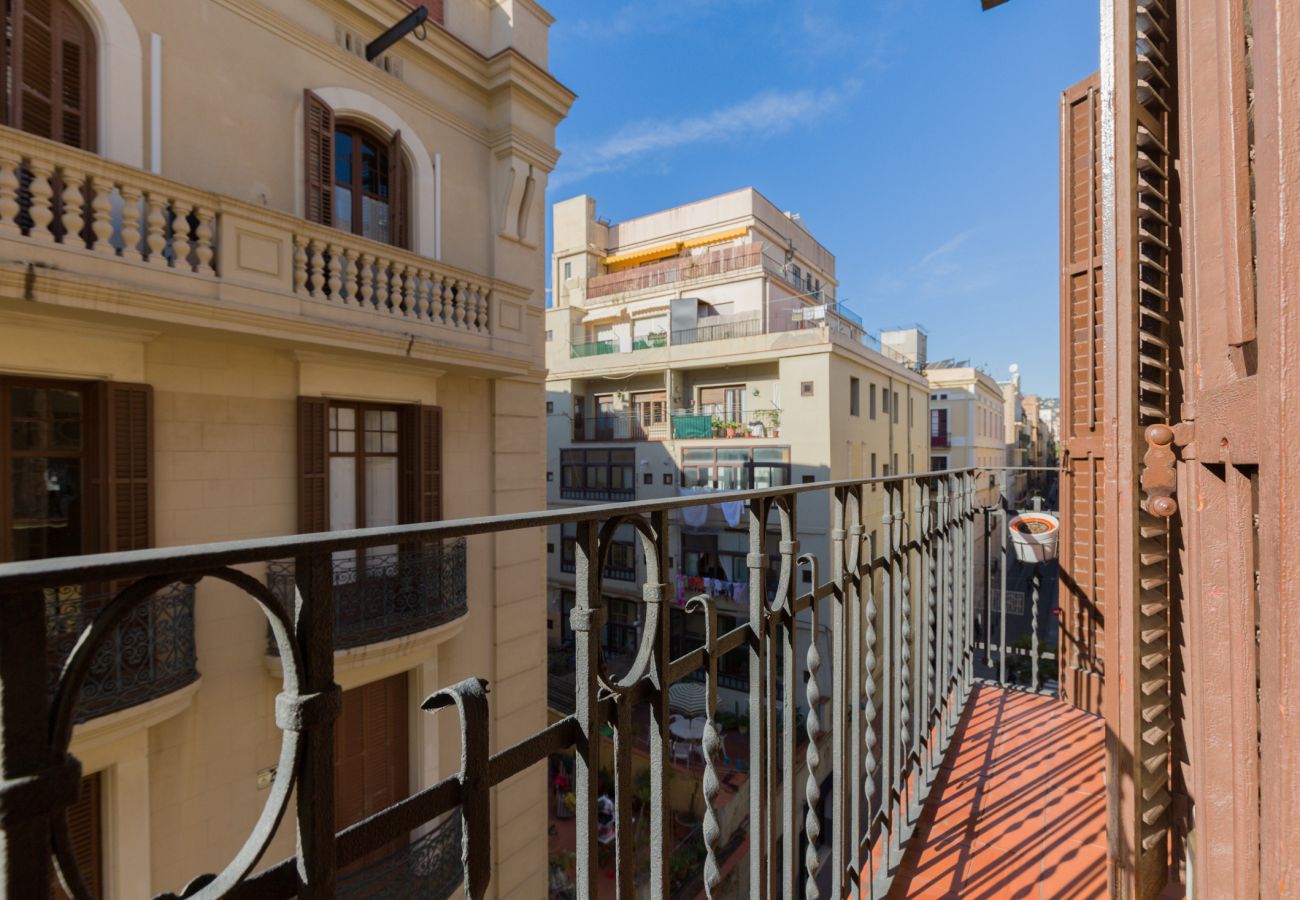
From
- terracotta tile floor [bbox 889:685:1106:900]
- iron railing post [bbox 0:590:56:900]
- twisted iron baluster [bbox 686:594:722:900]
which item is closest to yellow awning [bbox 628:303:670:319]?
terracotta tile floor [bbox 889:685:1106:900]

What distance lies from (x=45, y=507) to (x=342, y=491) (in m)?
2.21

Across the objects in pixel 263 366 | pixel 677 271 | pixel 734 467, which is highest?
pixel 677 271

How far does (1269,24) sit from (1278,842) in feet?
3.49

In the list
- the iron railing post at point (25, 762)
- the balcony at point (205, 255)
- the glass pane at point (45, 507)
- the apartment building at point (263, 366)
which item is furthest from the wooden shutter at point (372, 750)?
the iron railing post at point (25, 762)

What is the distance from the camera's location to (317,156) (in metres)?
5.82

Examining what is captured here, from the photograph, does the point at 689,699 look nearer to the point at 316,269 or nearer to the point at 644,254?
the point at 316,269

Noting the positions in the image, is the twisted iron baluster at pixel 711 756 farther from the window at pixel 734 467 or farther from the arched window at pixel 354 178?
the window at pixel 734 467

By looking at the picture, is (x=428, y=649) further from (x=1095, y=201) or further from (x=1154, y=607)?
(x=1095, y=201)

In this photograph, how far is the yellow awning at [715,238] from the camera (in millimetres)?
24547

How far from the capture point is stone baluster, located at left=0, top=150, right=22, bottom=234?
3787 millimetres

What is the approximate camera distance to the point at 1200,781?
1193 millimetres

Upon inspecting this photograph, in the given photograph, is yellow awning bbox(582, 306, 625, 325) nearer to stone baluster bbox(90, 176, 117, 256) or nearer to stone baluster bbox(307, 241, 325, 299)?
stone baluster bbox(307, 241, 325, 299)

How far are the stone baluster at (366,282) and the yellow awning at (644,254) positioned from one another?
71.9ft

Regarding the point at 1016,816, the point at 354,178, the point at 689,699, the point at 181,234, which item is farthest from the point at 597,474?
the point at 1016,816
